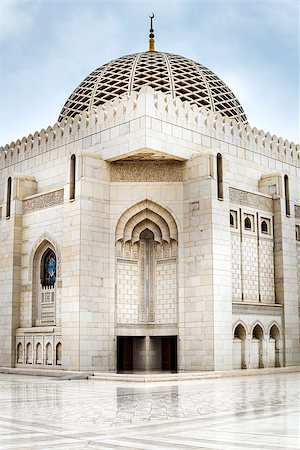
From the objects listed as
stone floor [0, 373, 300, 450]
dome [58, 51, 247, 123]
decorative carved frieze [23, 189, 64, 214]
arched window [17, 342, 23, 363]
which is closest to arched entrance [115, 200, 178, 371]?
decorative carved frieze [23, 189, 64, 214]

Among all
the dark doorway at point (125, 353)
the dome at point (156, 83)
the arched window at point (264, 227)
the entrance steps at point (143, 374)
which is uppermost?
the dome at point (156, 83)

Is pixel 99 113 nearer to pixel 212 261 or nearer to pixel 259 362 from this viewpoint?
pixel 212 261

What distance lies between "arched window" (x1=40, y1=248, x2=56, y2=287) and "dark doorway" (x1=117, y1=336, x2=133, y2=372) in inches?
82.7

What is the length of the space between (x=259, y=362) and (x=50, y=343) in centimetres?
473

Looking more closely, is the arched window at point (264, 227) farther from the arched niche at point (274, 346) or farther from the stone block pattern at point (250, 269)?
the arched niche at point (274, 346)

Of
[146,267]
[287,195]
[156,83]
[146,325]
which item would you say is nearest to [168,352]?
[146,325]

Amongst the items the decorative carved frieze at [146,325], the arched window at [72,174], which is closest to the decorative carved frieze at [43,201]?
the arched window at [72,174]

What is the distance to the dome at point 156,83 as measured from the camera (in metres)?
16.0

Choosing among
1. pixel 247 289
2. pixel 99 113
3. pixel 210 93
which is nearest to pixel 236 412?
pixel 247 289

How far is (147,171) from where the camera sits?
1390 cm

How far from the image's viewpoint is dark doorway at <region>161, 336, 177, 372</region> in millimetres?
14109

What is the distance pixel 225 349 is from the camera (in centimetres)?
1289

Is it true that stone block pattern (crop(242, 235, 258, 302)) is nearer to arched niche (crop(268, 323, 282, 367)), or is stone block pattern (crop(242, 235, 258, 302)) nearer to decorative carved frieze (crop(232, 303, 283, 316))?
decorative carved frieze (crop(232, 303, 283, 316))

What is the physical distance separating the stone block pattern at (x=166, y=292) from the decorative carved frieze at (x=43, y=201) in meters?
2.77
